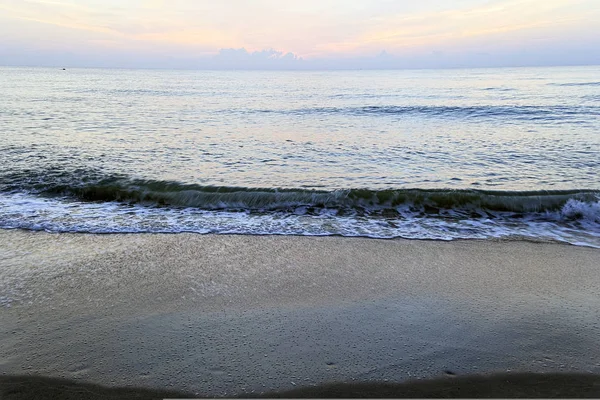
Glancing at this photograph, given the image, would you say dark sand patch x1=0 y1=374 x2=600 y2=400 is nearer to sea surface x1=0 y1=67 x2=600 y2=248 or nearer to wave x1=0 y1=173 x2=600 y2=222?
sea surface x1=0 y1=67 x2=600 y2=248

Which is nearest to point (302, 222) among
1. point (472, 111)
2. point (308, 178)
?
point (308, 178)

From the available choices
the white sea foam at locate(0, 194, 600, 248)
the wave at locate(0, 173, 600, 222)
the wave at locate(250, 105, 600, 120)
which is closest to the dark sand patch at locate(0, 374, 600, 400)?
the white sea foam at locate(0, 194, 600, 248)

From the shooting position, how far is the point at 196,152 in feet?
42.5

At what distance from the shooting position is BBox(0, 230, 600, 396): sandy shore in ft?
9.98

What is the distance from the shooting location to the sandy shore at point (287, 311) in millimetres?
3043

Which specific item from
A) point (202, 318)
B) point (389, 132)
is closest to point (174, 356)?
point (202, 318)

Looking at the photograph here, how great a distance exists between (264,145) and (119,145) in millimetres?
4904

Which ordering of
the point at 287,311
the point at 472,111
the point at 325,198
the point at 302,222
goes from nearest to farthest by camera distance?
1. the point at 287,311
2. the point at 302,222
3. the point at 325,198
4. the point at 472,111

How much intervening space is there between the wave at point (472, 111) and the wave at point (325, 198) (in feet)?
47.7

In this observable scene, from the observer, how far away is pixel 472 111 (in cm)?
2339

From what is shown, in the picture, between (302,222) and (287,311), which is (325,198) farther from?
(287,311)

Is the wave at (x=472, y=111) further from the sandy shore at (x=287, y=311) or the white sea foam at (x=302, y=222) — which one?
the sandy shore at (x=287, y=311)

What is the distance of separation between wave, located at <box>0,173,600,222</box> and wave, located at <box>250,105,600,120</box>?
14543 millimetres

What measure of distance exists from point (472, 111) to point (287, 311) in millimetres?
22683
